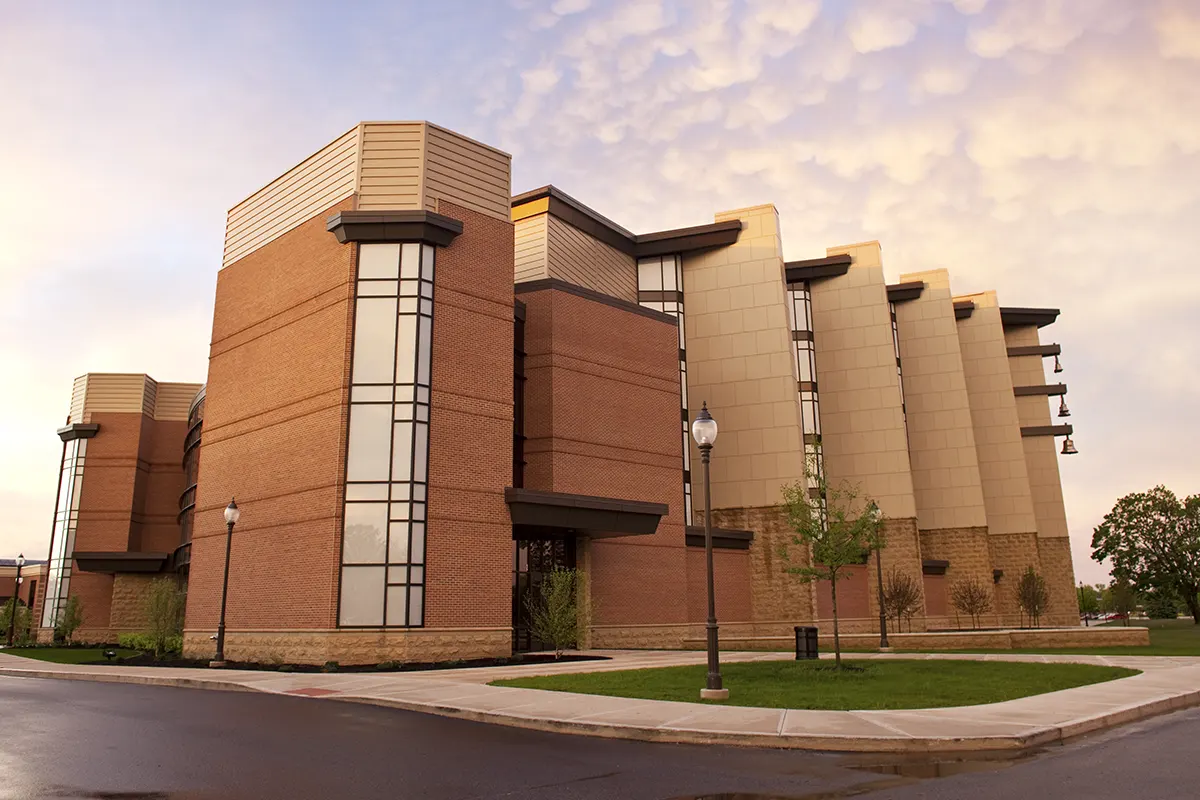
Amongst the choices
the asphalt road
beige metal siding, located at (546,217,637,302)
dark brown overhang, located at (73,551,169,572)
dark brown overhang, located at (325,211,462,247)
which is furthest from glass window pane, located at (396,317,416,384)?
dark brown overhang, located at (73,551,169,572)

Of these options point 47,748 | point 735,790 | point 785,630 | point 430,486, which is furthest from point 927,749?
point 785,630

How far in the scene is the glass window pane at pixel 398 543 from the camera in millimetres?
27188

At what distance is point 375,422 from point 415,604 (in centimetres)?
576

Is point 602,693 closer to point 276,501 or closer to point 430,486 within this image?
point 430,486

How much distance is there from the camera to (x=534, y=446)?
3525cm

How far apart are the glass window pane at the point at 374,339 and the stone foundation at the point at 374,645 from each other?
7.84 metres

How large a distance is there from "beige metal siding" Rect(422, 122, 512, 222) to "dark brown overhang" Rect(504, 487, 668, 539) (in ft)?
33.0

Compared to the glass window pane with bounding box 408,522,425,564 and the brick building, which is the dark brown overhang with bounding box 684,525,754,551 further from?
the glass window pane with bounding box 408,522,425,564

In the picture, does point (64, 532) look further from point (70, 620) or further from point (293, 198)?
point (293, 198)

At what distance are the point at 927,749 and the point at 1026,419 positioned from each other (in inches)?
2595

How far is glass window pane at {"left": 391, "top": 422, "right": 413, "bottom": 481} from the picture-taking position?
27.8 m

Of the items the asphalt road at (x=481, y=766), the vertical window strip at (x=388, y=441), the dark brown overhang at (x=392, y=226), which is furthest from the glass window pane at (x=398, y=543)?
the asphalt road at (x=481, y=766)

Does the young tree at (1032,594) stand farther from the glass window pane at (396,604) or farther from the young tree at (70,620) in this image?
the young tree at (70,620)

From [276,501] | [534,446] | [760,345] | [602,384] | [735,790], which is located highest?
[760,345]
